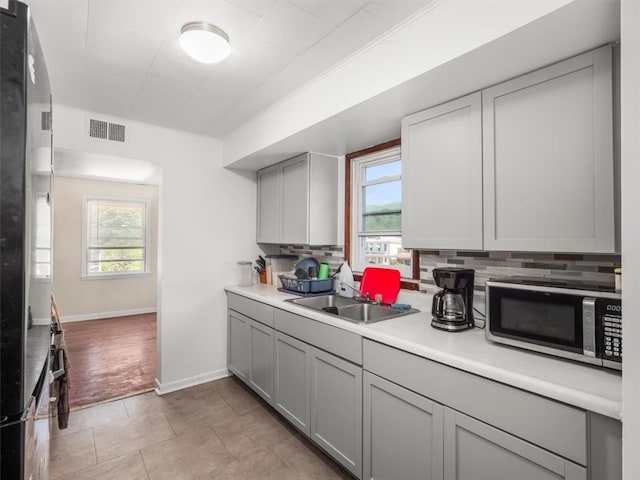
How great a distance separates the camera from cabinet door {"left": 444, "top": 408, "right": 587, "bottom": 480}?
44.2 inches

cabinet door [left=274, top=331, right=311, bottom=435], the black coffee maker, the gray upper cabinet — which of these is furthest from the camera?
the gray upper cabinet

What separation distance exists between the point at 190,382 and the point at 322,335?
5.87 ft

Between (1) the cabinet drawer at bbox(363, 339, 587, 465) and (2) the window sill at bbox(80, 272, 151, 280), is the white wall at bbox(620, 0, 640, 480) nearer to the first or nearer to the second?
(1) the cabinet drawer at bbox(363, 339, 587, 465)

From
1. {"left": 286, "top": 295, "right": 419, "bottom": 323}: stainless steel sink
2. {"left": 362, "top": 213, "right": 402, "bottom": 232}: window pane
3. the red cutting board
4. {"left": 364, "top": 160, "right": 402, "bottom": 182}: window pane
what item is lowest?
{"left": 286, "top": 295, "right": 419, "bottom": 323}: stainless steel sink

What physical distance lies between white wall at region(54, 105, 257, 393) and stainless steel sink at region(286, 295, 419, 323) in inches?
45.0

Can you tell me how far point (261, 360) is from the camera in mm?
2742

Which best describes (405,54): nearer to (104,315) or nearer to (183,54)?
(183,54)

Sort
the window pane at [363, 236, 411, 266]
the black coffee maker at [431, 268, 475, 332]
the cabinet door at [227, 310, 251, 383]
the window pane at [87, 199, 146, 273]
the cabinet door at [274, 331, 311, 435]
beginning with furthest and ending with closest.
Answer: the window pane at [87, 199, 146, 273], the cabinet door at [227, 310, 251, 383], the window pane at [363, 236, 411, 266], the cabinet door at [274, 331, 311, 435], the black coffee maker at [431, 268, 475, 332]

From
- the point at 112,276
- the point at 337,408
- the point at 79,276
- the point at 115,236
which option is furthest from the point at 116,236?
the point at 337,408

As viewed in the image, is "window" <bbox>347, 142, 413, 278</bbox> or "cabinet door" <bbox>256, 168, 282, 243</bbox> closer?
"window" <bbox>347, 142, 413, 278</bbox>

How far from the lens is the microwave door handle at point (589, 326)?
1.20m

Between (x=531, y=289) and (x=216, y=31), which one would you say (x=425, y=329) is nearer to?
(x=531, y=289)

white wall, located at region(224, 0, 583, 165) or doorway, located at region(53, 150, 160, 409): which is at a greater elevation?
white wall, located at region(224, 0, 583, 165)

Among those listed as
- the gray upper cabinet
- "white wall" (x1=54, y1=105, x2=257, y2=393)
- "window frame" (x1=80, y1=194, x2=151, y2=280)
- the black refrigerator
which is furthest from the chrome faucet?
"window frame" (x1=80, y1=194, x2=151, y2=280)
